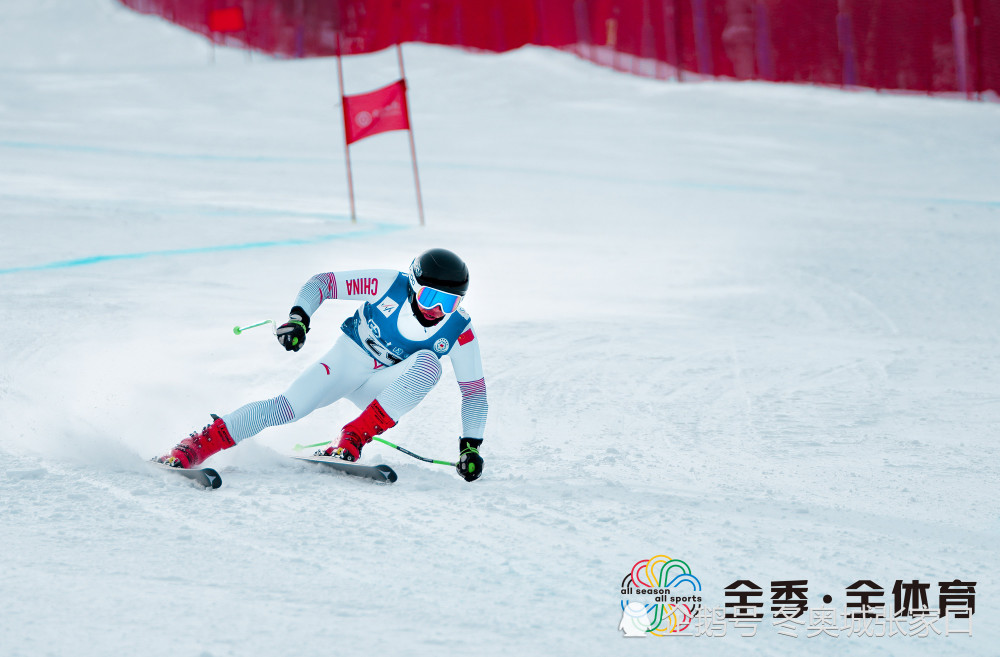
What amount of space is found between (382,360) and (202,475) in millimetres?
963

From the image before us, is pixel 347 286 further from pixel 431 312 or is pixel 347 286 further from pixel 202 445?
pixel 202 445

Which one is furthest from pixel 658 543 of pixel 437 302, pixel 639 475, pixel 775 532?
pixel 437 302

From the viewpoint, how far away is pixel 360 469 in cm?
429

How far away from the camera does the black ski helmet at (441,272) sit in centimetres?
423

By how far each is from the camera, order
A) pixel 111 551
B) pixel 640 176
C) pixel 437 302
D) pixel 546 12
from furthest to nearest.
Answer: pixel 546 12 < pixel 640 176 < pixel 437 302 < pixel 111 551

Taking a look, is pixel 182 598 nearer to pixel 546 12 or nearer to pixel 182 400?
pixel 182 400

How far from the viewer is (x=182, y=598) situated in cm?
299

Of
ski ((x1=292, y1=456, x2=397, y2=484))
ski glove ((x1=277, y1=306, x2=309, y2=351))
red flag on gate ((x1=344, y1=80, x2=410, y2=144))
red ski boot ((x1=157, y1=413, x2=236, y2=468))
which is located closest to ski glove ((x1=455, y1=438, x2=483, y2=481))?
ski ((x1=292, y1=456, x2=397, y2=484))

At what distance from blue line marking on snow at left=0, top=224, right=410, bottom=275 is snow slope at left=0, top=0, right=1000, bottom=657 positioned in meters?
Result: 0.07

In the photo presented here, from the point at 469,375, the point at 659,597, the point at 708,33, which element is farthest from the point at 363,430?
the point at 708,33

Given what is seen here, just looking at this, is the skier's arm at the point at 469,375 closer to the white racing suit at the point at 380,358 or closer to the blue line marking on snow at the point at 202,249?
the white racing suit at the point at 380,358

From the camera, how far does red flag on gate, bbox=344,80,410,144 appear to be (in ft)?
38.3

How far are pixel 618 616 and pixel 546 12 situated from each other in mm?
25423

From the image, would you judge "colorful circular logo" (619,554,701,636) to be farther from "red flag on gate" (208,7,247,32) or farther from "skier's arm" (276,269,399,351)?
"red flag on gate" (208,7,247,32)
